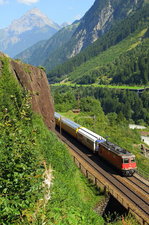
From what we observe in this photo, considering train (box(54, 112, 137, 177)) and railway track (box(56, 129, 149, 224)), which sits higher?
train (box(54, 112, 137, 177))

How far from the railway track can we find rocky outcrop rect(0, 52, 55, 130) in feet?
28.5

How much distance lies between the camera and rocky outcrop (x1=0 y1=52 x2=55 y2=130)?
26859 millimetres

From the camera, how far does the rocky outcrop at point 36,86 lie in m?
26.9

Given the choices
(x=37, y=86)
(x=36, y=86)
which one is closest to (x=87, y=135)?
(x=37, y=86)

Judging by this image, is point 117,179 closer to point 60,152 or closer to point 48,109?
point 60,152

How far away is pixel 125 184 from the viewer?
28797 millimetres

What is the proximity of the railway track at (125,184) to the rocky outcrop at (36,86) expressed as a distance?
8.68 meters

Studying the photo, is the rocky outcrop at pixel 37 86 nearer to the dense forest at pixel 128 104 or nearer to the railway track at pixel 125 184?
the railway track at pixel 125 184

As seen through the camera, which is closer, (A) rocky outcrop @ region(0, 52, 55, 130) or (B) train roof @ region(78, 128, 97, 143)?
(A) rocky outcrop @ region(0, 52, 55, 130)

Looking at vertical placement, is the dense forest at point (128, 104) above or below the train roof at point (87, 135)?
below

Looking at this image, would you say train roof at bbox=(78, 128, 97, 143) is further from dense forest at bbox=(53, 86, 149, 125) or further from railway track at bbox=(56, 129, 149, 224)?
dense forest at bbox=(53, 86, 149, 125)

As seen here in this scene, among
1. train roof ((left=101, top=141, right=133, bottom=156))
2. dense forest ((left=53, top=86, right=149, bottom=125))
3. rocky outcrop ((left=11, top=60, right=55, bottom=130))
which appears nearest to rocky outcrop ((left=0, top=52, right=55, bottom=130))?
rocky outcrop ((left=11, top=60, right=55, bottom=130))

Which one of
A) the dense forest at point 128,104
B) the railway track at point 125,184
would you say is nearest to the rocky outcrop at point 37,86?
the railway track at point 125,184

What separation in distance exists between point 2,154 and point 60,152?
1612 cm
